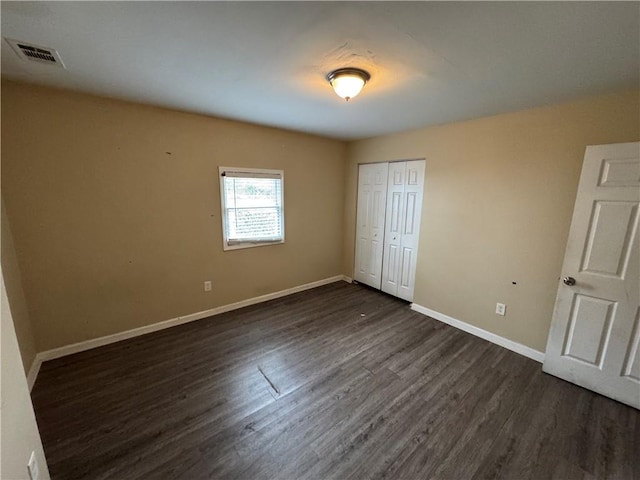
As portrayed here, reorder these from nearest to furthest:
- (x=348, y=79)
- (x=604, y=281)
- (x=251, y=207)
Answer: (x=348, y=79)
(x=604, y=281)
(x=251, y=207)

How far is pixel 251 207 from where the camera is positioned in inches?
133

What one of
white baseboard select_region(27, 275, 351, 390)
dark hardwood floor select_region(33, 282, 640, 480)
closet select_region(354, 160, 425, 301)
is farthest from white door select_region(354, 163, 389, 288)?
dark hardwood floor select_region(33, 282, 640, 480)

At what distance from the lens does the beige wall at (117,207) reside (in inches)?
84.9

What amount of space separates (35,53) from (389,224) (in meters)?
3.69

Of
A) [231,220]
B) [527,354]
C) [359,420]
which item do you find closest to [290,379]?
[359,420]

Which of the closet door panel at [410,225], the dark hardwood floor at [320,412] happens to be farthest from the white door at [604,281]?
the closet door panel at [410,225]

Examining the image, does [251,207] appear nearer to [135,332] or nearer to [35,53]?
[135,332]

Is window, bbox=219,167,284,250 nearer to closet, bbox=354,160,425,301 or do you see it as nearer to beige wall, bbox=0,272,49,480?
closet, bbox=354,160,425,301

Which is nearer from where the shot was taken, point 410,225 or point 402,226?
point 410,225

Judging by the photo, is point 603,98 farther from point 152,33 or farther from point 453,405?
point 152,33

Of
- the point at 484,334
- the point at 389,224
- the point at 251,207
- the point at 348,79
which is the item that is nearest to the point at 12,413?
the point at 348,79

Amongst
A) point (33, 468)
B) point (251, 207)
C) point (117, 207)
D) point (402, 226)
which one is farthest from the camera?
point (402, 226)

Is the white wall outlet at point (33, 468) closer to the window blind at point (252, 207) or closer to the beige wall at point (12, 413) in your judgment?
the beige wall at point (12, 413)

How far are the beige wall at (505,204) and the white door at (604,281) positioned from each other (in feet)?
0.66
